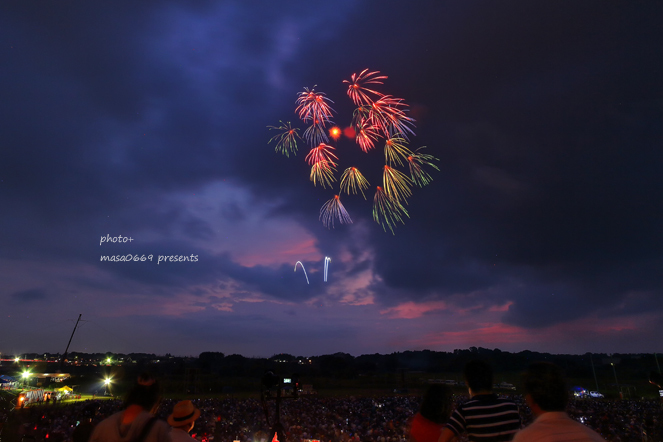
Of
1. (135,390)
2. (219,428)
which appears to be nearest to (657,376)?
(135,390)

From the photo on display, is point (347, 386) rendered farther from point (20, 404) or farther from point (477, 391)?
point (477, 391)

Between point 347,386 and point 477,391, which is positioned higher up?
point 477,391

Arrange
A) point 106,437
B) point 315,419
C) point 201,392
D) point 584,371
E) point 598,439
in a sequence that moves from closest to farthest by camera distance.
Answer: point 598,439
point 106,437
point 315,419
point 201,392
point 584,371

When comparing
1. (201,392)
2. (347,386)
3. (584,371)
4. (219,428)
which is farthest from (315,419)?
(584,371)

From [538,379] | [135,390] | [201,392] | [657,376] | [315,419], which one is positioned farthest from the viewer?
[201,392]

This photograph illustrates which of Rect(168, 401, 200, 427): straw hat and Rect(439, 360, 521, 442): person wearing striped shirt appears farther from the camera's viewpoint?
Rect(168, 401, 200, 427): straw hat

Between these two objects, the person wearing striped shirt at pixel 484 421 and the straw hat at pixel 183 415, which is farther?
the straw hat at pixel 183 415

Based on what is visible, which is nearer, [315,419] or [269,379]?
[269,379]

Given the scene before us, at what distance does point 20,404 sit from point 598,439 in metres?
39.5

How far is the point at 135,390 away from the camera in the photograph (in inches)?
98.7

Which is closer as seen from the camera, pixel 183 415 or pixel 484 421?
Result: pixel 484 421

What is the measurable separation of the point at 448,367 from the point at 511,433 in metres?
121

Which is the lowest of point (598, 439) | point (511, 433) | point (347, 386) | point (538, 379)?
point (347, 386)

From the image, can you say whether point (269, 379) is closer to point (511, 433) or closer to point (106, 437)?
point (106, 437)
